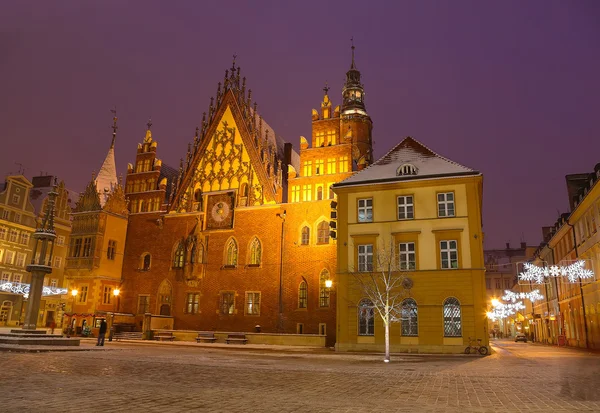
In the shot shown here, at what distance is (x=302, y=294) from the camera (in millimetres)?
38594

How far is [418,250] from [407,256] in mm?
769

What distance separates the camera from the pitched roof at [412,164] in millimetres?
30531

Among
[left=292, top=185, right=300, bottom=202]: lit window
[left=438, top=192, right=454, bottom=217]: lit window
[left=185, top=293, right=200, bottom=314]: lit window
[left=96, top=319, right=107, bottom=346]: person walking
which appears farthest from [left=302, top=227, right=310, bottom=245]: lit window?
[left=96, top=319, right=107, bottom=346]: person walking

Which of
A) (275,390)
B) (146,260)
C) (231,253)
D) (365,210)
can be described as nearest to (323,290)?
(365,210)

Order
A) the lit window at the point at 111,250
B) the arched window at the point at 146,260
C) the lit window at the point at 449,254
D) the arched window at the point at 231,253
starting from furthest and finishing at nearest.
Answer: the arched window at the point at 146,260 < the lit window at the point at 111,250 < the arched window at the point at 231,253 < the lit window at the point at 449,254

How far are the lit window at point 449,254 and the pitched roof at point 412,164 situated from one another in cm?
434

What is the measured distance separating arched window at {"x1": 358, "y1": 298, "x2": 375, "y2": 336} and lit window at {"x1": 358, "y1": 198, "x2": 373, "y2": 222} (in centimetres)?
528

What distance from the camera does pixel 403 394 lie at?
10.1 metres

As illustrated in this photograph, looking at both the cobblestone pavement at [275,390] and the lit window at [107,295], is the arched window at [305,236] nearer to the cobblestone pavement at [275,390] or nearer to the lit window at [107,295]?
the lit window at [107,295]

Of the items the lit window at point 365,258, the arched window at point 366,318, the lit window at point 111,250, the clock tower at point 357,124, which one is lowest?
the arched window at point 366,318

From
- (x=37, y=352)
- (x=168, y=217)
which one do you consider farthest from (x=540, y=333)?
(x=37, y=352)

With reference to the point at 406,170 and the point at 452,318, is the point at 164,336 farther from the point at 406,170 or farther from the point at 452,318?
the point at 406,170

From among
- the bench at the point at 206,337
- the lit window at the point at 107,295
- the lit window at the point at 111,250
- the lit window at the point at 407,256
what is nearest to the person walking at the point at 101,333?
the bench at the point at 206,337

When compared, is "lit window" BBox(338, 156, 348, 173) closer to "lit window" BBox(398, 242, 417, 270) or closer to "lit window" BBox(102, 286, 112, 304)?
"lit window" BBox(398, 242, 417, 270)
